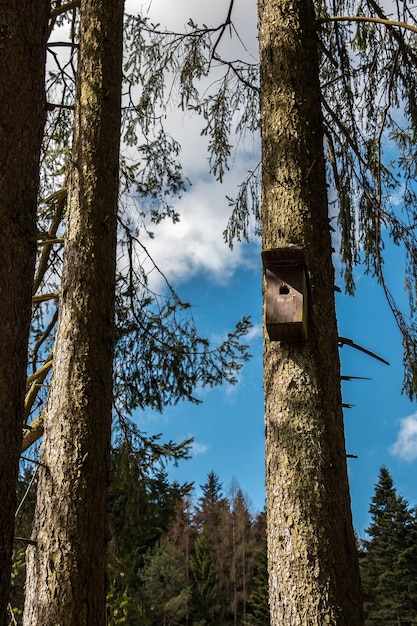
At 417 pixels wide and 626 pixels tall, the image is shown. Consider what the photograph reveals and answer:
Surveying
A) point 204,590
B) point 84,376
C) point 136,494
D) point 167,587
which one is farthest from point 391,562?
point 84,376

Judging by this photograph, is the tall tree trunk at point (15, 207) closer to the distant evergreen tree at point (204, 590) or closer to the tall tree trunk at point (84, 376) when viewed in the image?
the tall tree trunk at point (84, 376)

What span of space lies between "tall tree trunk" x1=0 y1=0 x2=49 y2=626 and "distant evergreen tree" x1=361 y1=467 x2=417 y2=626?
76.2 feet

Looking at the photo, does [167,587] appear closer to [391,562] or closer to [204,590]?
[204,590]

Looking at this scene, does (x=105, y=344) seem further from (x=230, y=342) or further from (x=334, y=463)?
(x=230, y=342)

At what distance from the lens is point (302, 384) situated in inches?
A: 110

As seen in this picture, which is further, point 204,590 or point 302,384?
point 204,590

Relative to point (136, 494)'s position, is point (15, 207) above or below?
above

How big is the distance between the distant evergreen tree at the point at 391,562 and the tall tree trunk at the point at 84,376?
2173 cm

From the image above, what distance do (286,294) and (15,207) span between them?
1356 millimetres

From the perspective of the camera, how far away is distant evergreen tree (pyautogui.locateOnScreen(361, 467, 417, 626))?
2269cm

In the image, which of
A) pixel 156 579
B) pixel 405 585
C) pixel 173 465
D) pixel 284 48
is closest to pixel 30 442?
pixel 173 465

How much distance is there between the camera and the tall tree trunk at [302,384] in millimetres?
2533

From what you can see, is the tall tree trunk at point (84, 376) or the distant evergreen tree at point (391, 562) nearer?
the tall tree trunk at point (84, 376)

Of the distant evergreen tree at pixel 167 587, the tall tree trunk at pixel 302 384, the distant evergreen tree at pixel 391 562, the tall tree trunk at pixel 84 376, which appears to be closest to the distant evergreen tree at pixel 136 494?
the tall tree trunk at pixel 84 376
